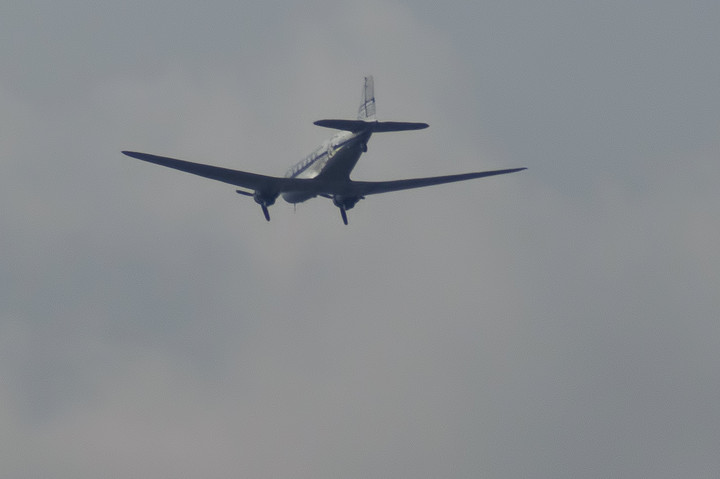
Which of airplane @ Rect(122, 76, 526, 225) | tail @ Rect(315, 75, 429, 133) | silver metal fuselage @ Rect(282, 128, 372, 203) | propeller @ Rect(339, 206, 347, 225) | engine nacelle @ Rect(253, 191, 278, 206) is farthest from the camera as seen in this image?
propeller @ Rect(339, 206, 347, 225)

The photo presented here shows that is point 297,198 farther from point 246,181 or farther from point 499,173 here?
point 499,173

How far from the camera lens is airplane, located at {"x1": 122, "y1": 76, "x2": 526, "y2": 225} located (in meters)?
77.6

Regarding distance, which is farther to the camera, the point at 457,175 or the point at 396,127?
the point at 457,175

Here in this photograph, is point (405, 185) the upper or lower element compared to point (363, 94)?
lower

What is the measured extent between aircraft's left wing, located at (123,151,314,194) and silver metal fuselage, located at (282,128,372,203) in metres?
1.02

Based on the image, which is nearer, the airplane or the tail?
the tail

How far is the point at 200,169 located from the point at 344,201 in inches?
418

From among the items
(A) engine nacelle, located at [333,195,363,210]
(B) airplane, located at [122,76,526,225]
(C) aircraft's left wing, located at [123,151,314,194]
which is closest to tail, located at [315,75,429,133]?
(B) airplane, located at [122,76,526,225]

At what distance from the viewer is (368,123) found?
76438 millimetres

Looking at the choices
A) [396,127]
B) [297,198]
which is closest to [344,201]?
[297,198]

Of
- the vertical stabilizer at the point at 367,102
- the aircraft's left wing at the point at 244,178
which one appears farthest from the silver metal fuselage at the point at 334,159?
the vertical stabilizer at the point at 367,102

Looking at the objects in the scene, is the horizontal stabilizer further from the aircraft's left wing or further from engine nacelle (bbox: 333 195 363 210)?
engine nacelle (bbox: 333 195 363 210)

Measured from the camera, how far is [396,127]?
250 feet

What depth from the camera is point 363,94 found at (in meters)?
85.2
